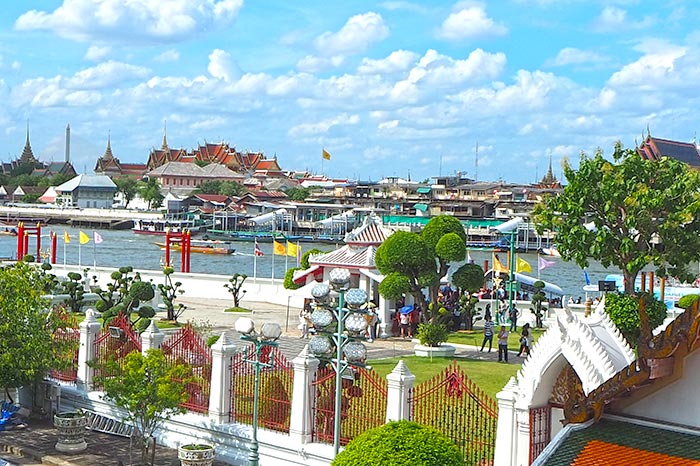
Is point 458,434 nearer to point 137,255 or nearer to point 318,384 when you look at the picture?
point 318,384

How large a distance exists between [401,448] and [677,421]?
3.42 metres

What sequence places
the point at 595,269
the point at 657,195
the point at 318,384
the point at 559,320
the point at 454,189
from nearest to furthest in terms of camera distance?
the point at 559,320, the point at 318,384, the point at 657,195, the point at 595,269, the point at 454,189

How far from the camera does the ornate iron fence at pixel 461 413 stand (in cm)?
1156

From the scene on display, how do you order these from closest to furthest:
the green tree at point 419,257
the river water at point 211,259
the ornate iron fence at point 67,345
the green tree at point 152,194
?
the ornate iron fence at point 67,345 < the green tree at point 419,257 < the river water at point 211,259 < the green tree at point 152,194

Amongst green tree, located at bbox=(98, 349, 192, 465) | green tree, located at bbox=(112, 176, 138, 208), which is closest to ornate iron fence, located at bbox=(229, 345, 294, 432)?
green tree, located at bbox=(98, 349, 192, 465)

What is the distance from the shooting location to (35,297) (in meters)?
16.1

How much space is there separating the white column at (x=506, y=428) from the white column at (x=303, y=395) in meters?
3.28

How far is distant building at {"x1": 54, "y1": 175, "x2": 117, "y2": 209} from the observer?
120625 millimetres

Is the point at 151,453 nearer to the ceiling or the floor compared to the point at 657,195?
nearer to the floor

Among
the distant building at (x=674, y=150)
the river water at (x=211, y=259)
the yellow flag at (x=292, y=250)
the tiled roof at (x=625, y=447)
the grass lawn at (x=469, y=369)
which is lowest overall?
the river water at (x=211, y=259)

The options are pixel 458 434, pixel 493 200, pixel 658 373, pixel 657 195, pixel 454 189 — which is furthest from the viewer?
pixel 454 189

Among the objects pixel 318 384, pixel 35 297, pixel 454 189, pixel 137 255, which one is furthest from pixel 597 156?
pixel 454 189

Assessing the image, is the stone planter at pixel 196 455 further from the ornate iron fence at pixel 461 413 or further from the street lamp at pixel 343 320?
the ornate iron fence at pixel 461 413

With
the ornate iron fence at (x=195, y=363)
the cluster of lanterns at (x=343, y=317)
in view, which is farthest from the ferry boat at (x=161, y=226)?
the cluster of lanterns at (x=343, y=317)
